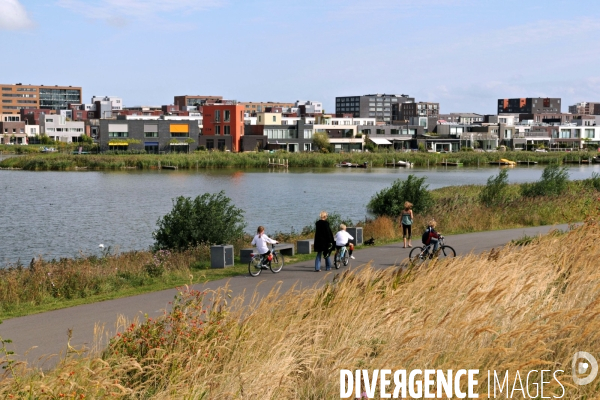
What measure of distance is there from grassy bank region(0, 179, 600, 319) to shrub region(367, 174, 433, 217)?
1539 millimetres

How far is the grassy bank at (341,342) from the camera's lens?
661cm

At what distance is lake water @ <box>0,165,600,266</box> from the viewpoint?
31953mm

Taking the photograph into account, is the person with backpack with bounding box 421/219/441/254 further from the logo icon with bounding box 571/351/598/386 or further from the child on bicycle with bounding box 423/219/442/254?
the logo icon with bounding box 571/351/598/386

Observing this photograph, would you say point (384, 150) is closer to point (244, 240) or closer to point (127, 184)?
point (127, 184)

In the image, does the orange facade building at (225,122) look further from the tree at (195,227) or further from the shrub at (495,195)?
the tree at (195,227)

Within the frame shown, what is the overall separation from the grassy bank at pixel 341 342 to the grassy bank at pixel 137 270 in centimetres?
142

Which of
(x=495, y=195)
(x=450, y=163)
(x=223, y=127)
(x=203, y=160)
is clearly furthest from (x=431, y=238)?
(x=223, y=127)

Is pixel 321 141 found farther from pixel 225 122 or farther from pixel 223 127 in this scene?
pixel 223 127

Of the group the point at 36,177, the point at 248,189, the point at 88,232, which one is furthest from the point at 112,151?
the point at 88,232

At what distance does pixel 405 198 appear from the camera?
3128 cm

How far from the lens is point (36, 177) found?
7738cm

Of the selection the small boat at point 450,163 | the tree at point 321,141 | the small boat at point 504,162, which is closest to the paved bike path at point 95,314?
the small boat at point 450,163

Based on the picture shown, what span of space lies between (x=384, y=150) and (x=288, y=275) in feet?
372

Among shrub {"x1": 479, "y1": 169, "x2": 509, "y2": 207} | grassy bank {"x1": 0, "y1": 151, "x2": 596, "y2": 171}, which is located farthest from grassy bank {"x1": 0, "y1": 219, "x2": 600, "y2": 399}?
grassy bank {"x1": 0, "y1": 151, "x2": 596, "y2": 171}
